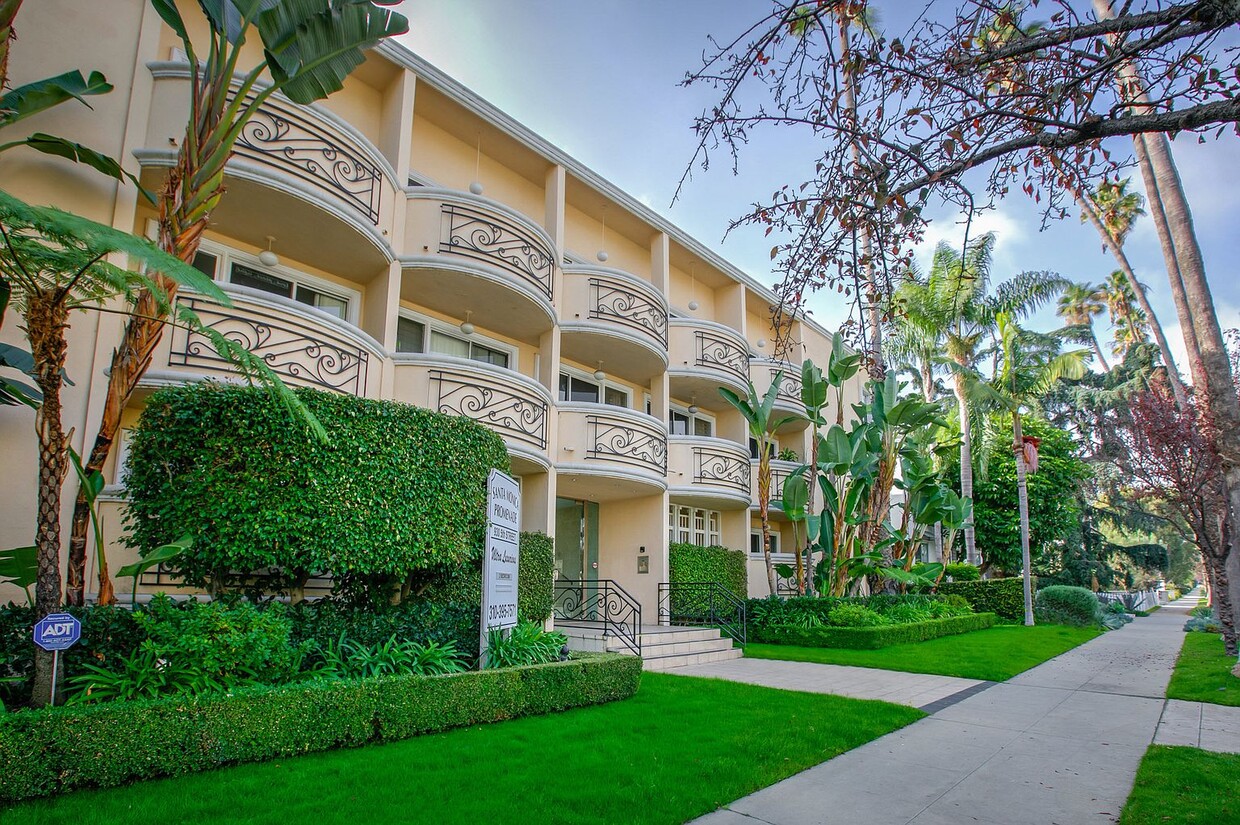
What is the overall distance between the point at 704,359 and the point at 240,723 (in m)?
14.8

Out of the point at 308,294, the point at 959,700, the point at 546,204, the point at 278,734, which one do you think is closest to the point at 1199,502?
the point at 959,700

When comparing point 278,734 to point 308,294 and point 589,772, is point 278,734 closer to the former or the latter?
point 589,772

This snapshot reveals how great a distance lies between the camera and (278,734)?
6211 mm

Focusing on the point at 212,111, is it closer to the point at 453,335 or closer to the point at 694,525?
the point at 453,335

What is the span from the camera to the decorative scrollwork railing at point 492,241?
42.1 ft

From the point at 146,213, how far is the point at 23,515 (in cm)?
463

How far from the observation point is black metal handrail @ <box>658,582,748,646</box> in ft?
55.1

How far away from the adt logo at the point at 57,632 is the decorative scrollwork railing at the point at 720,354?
15.1m

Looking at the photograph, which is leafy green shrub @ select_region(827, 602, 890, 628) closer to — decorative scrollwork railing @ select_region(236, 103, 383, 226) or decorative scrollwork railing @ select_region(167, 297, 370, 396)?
decorative scrollwork railing @ select_region(167, 297, 370, 396)

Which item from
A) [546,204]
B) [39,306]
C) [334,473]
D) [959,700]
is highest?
[546,204]

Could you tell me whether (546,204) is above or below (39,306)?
above

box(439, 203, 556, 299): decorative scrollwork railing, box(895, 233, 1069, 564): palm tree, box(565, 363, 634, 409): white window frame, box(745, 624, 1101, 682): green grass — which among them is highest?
box(895, 233, 1069, 564): palm tree

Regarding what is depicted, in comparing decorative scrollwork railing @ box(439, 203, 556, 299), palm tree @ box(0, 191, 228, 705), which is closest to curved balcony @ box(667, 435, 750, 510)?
decorative scrollwork railing @ box(439, 203, 556, 299)

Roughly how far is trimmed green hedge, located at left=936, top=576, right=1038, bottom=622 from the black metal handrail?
12376 mm
